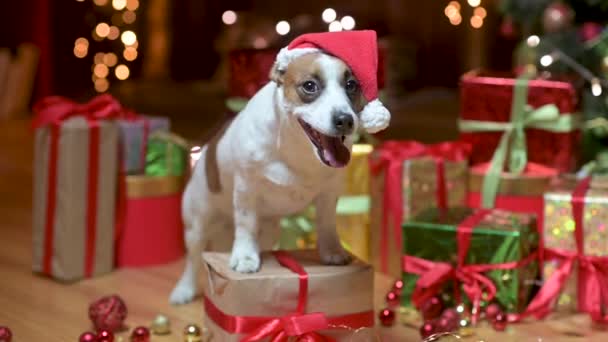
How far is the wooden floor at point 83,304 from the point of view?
1.85m

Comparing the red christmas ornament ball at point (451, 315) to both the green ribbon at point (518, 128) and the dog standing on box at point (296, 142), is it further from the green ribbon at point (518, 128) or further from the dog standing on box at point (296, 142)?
the green ribbon at point (518, 128)

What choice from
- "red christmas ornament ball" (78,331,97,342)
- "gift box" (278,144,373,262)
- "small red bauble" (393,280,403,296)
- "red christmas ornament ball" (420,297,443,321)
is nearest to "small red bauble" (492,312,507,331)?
"red christmas ornament ball" (420,297,443,321)

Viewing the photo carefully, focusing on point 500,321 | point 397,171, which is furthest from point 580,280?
point 397,171

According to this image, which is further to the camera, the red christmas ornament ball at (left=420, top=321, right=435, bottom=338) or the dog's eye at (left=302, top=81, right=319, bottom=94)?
the red christmas ornament ball at (left=420, top=321, right=435, bottom=338)

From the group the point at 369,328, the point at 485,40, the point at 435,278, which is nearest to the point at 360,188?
the point at 435,278

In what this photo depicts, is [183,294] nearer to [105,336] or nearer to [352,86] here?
[105,336]

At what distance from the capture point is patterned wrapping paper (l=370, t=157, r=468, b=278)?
2.15 meters

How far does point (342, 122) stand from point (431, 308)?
1.92 ft

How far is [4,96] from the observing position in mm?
3996

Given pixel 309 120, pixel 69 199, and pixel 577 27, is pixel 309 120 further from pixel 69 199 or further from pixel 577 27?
pixel 577 27

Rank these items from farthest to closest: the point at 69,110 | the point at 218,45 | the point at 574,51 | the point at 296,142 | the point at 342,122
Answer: the point at 218,45, the point at 574,51, the point at 69,110, the point at 296,142, the point at 342,122

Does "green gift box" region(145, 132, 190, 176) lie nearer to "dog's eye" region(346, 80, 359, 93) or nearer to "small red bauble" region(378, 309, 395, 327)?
"small red bauble" region(378, 309, 395, 327)

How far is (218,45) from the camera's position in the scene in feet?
13.4

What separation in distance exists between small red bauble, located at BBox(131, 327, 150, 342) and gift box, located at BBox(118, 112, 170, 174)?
1.82 ft
